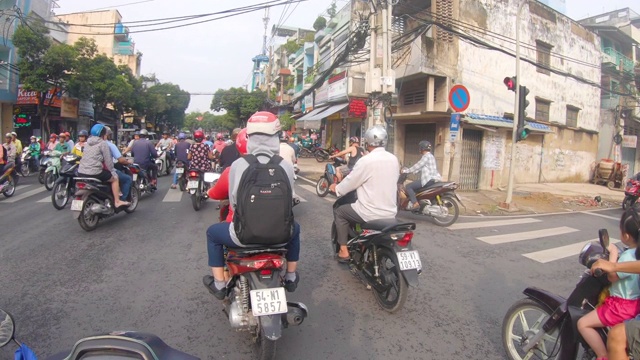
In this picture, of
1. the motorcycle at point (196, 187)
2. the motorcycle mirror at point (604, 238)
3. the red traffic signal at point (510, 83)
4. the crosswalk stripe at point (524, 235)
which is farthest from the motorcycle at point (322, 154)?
the motorcycle mirror at point (604, 238)

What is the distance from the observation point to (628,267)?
196cm

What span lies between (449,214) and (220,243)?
5.73 meters

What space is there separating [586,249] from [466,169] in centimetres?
1186

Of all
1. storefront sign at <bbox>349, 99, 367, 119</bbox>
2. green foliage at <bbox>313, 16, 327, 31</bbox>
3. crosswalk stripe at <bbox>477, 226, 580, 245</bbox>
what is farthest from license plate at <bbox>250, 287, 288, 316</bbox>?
green foliage at <bbox>313, 16, 327, 31</bbox>

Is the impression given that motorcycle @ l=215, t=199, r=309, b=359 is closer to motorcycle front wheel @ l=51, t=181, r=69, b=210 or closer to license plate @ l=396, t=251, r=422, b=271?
license plate @ l=396, t=251, r=422, b=271

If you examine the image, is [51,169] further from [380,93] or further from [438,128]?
[438,128]

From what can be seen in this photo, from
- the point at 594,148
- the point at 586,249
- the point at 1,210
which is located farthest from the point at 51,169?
the point at 594,148

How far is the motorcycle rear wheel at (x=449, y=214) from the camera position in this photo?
738cm

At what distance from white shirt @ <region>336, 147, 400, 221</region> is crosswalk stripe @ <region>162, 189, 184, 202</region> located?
5863mm

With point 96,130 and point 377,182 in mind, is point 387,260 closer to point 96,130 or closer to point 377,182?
point 377,182

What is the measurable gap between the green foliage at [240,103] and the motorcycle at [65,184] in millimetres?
33939

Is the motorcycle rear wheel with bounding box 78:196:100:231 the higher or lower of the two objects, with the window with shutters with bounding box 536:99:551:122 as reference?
lower

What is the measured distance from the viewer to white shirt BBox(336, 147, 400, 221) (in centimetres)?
373

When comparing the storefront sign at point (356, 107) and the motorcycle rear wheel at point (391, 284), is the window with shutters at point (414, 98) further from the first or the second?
the motorcycle rear wheel at point (391, 284)
